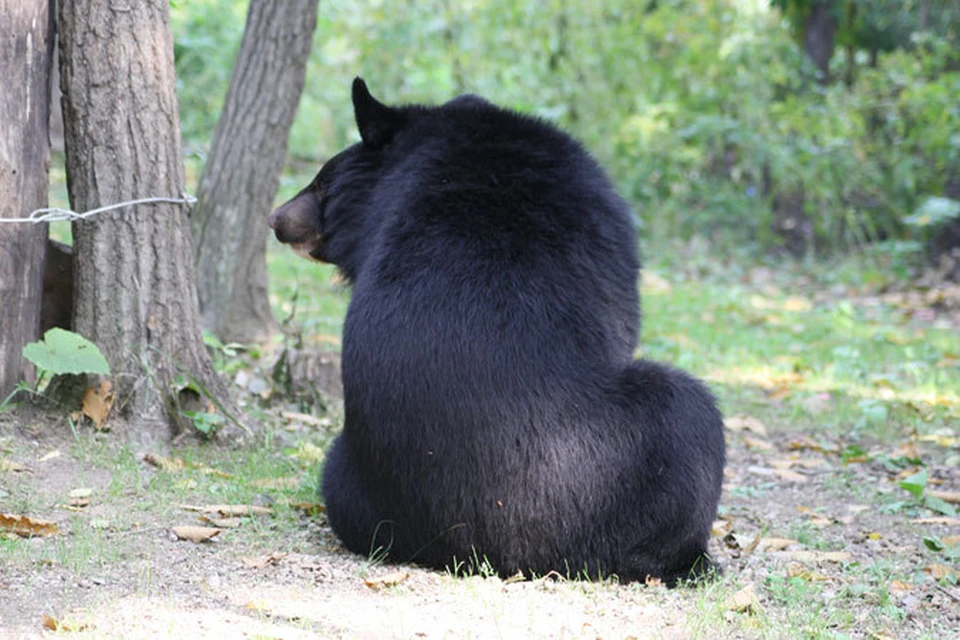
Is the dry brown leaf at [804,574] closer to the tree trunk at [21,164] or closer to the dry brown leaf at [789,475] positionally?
the dry brown leaf at [789,475]

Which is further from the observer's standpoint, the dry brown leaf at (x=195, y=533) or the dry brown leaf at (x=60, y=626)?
the dry brown leaf at (x=195, y=533)

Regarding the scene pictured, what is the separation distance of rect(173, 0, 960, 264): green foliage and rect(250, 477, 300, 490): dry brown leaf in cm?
771

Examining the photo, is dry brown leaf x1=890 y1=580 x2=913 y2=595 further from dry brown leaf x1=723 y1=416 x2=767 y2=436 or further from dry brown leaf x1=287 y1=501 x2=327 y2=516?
dry brown leaf x1=723 y1=416 x2=767 y2=436

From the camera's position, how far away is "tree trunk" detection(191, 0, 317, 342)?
6.44 meters

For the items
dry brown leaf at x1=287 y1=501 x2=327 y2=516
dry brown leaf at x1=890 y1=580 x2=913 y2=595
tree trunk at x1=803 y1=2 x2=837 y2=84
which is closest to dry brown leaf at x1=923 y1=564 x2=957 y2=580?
dry brown leaf at x1=890 y1=580 x2=913 y2=595

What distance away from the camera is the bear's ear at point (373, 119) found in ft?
13.6

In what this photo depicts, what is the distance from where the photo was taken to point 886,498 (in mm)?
5031

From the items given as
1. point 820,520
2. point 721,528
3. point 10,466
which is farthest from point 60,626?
point 820,520

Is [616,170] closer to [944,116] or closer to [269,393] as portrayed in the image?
[944,116]

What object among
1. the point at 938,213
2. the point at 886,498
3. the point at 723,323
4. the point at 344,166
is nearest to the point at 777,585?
the point at 886,498

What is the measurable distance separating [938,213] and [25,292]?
9168 millimetres

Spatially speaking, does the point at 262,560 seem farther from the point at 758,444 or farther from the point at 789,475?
the point at 758,444

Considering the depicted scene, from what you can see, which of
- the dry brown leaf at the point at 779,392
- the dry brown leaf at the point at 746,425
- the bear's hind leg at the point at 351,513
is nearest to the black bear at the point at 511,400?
the bear's hind leg at the point at 351,513

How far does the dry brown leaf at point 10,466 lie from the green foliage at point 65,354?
0.37 meters
